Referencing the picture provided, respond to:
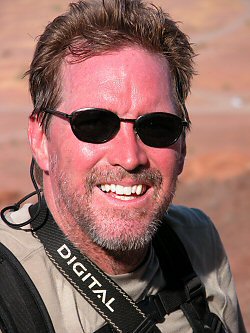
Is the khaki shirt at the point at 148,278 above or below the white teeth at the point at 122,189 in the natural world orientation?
below

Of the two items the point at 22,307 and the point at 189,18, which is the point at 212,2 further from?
the point at 22,307

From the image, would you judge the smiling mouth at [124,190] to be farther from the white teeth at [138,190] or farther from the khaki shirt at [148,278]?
the khaki shirt at [148,278]

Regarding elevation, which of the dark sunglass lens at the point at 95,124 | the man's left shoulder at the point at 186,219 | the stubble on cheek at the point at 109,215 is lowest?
the man's left shoulder at the point at 186,219

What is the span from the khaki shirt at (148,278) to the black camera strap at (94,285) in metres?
0.03

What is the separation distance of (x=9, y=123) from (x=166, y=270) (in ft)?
76.7

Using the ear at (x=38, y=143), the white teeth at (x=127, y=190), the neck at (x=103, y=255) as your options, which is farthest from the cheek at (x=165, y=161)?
the ear at (x=38, y=143)

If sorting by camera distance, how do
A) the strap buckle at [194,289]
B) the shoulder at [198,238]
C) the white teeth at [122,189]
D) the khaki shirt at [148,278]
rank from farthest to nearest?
the shoulder at [198,238], the strap buckle at [194,289], the white teeth at [122,189], the khaki shirt at [148,278]

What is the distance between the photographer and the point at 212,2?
49.3 meters

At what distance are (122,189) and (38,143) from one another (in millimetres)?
442

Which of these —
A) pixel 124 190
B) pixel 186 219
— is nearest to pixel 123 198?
pixel 124 190

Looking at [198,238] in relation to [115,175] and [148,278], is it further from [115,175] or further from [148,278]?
[115,175]

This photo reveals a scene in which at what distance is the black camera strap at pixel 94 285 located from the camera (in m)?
2.49

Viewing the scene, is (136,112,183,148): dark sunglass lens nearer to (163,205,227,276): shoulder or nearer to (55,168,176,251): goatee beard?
(55,168,176,251): goatee beard

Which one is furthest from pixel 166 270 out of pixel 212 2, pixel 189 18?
pixel 212 2
